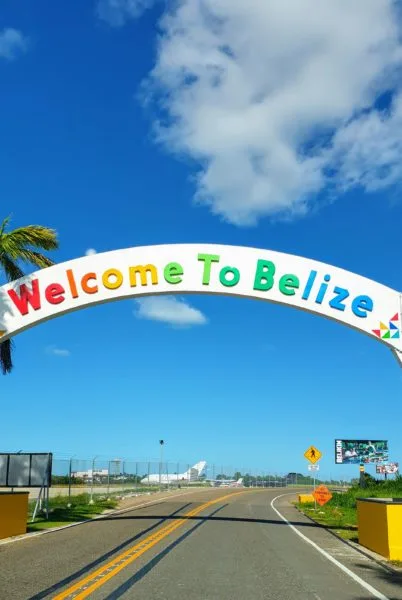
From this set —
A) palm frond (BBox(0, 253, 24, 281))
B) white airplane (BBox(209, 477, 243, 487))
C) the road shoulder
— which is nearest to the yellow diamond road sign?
the road shoulder

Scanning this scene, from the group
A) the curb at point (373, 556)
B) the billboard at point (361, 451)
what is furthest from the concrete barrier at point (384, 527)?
the billboard at point (361, 451)

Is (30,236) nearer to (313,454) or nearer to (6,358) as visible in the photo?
(6,358)

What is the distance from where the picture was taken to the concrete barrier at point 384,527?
13.2m

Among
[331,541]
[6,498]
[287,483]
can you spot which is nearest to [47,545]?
[6,498]

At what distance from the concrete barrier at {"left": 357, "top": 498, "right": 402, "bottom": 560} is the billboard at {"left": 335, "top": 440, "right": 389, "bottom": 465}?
183ft

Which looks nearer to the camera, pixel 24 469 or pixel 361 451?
pixel 24 469

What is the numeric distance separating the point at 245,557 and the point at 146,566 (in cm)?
251

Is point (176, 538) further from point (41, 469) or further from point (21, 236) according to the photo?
point (21, 236)

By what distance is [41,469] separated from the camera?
23.4 meters

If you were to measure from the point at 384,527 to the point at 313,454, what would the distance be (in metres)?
17.3

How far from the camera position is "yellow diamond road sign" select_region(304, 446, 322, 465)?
30.4m

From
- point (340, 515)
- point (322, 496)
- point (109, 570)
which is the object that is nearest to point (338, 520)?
point (340, 515)

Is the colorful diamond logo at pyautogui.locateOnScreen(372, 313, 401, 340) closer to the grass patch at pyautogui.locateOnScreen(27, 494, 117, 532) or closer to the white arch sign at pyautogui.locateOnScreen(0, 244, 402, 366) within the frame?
the white arch sign at pyautogui.locateOnScreen(0, 244, 402, 366)

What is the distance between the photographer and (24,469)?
77.2ft
